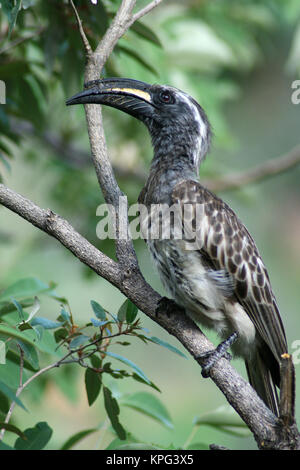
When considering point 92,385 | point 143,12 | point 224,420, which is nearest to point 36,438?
point 92,385

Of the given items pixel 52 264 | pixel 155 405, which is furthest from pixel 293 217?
pixel 155 405

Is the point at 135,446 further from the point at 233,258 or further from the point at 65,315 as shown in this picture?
the point at 233,258

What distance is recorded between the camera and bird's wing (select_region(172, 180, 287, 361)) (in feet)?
10.1

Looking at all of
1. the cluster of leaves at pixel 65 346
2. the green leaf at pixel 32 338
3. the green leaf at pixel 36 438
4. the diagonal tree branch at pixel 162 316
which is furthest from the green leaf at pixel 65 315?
the green leaf at pixel 36 438

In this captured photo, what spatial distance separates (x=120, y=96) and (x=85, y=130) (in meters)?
1.69

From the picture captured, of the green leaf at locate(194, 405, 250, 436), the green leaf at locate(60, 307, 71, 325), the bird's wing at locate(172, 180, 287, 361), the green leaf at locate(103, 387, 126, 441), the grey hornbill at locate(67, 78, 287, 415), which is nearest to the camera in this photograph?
the green leaf at locate(60, 307, 71, 325)

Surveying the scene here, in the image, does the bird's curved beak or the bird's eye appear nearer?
the bird's curved beak

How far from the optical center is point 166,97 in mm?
3514

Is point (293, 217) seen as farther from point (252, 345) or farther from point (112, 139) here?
point (252, 345)

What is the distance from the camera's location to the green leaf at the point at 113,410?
7.95 feet

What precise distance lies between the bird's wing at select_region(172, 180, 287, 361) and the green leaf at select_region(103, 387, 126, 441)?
87 centimetres

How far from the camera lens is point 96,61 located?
2.75 meters

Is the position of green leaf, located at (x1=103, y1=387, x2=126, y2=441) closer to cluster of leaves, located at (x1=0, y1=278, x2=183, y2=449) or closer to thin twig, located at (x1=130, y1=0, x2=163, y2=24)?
cluster of leaves, located at (x1=0, y1=278, x2=183, y2=449)

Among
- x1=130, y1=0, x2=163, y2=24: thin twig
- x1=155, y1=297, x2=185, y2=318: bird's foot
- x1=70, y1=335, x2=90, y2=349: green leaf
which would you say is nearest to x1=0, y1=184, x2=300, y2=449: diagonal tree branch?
x1=155, y1=297, x2=185, y2=318: bird's foot
